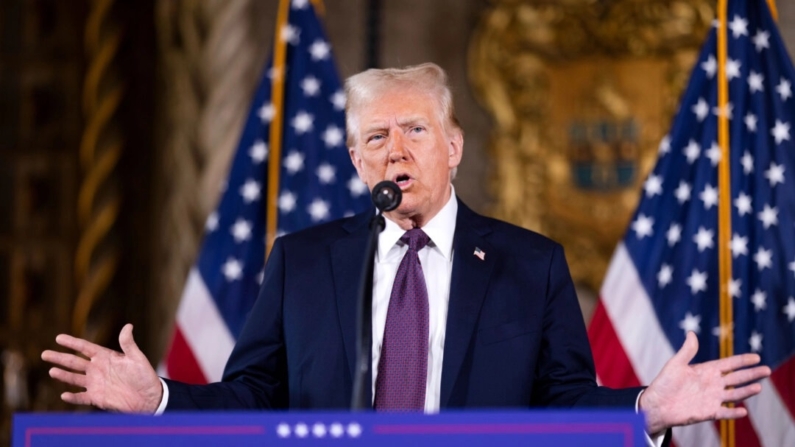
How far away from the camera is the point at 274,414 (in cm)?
204

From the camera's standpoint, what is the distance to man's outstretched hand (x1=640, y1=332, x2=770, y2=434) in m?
2.37

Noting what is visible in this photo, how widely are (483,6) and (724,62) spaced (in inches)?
64.5

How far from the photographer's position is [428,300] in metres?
2.90

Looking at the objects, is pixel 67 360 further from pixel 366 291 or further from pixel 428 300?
pixel 428 300

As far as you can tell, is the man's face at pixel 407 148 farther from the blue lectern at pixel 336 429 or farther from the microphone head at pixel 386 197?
the blue lectern at pixel 336 429

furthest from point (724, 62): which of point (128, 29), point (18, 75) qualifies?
point (18, 75)

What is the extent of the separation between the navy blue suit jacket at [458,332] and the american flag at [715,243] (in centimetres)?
100

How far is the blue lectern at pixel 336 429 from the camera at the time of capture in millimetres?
1923

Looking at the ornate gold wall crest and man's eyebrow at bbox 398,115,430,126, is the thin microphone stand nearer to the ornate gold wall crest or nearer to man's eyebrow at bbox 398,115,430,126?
man's eyebrow at bbox 398,115,430,126

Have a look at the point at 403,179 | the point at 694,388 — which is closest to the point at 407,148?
the point at 403,179

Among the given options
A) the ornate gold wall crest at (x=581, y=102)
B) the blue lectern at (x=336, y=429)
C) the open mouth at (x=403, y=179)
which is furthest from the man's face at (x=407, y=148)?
the ornate gold wall crest at (x=581, y=102)

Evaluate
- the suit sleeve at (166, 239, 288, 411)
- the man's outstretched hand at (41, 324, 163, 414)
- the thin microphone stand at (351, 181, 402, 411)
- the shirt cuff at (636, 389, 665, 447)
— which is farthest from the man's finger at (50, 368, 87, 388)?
the shirt cuff at (636, 389, 665, 447)

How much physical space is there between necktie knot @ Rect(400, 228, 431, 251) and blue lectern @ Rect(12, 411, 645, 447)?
3.28ft

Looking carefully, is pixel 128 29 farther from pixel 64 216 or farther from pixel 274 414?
pixel 274 414
